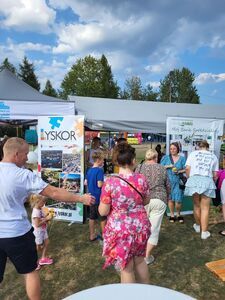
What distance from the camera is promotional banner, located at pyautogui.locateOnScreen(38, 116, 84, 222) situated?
5.21m

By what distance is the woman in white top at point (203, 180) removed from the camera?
4.43 meters

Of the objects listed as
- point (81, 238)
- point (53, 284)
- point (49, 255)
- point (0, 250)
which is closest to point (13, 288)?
point (53, 284)

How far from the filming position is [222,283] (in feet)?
10.5

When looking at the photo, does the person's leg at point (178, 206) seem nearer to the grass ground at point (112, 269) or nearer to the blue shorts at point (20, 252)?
the grass ground at point (112, 269)

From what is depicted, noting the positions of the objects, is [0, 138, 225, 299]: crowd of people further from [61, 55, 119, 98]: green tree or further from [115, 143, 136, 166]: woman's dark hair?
[61, 55, 119, 98]: green tree

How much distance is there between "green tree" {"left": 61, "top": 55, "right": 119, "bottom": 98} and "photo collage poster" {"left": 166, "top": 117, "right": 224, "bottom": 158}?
3354cm

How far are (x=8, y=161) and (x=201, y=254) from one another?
303 cm

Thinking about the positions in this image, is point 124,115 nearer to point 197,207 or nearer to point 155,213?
point 197,207

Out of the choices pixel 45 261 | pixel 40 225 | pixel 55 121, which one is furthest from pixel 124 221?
pixel 55 121

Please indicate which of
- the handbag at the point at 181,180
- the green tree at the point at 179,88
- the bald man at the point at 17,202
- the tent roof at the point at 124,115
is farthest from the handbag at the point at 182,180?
the green tree at the point at 179,88

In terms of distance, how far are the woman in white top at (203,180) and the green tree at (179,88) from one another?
50354 mm

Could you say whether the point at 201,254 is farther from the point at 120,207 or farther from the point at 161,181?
the point at 120,207

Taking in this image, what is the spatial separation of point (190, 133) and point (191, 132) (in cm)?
3

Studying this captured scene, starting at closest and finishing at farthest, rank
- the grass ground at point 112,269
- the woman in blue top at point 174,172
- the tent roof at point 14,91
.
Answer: the grass ground at point 112,269
the woman in blue top at point 174,172
the tent roof at point 14,91
